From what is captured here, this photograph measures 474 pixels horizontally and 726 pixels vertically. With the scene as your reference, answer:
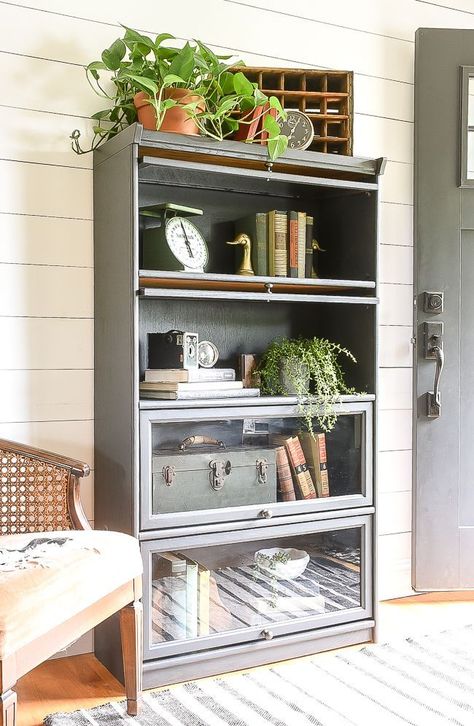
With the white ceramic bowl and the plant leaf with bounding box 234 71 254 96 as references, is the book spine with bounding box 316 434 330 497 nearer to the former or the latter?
the white ceramic bowl

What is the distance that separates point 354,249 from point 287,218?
0.29 metres

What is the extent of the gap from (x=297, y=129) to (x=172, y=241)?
61 cm

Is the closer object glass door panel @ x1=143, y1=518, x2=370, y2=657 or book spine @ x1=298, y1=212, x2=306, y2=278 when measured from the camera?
glass door panel @ x1=143, y1=518, x2=370, y2=657

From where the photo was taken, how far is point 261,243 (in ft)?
8.83

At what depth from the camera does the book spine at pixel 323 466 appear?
8.84 ft

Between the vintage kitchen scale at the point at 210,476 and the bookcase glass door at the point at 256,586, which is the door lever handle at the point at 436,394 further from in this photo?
the vintage kitchen scale at the point at 210,476

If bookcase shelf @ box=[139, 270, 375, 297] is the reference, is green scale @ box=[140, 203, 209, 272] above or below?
above

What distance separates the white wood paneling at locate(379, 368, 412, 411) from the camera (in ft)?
10.5

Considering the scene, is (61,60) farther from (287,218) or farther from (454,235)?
(454,235)

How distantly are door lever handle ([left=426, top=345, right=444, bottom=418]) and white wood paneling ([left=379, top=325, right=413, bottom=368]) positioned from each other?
16 cm

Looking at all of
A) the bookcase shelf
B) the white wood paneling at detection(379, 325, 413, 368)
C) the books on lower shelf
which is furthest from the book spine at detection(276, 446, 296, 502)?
the white wood paneling at detection(379, 325, 413, 368)

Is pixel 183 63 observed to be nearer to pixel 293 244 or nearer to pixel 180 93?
pixel 180 93

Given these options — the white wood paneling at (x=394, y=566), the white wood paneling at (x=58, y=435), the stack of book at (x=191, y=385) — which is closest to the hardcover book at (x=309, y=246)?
the stack of book at (x=191, y=385)

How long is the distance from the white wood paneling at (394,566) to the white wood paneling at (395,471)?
20cm
